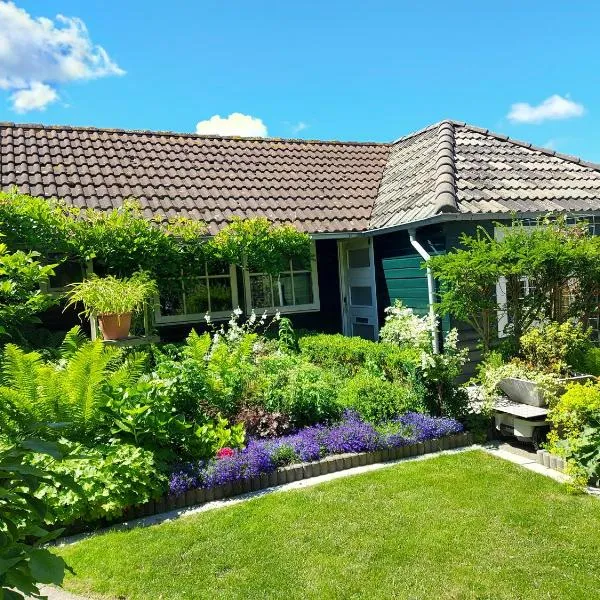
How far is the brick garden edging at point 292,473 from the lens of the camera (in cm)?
472

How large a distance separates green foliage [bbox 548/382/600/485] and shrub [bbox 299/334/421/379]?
1808mm

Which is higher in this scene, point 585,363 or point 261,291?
point 261,291

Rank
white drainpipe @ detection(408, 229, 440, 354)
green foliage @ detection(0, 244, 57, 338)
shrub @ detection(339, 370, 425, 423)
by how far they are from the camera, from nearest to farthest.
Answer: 1. green foliage @ detection(0, 244, 57, 338)
2. shrub @ detection(339, 370, 425, 423)
3. white drainpipe @ detection(408, 229, 440, 354)

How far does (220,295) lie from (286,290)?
1.45m

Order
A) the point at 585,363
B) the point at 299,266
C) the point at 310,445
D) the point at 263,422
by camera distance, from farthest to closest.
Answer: the point at 299,266 < the point at 585,363 < the point at 263,422 < the point at 310,445

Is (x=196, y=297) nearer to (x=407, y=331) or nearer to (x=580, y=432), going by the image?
(x=407, y=331)

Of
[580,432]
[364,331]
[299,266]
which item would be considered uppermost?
[299,266]

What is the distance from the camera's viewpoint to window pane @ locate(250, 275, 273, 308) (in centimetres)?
1079

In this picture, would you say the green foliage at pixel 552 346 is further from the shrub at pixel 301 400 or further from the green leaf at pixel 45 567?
the green leaf at pixel 45 567

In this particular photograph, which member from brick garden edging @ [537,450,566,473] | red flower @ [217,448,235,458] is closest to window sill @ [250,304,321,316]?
red flower @ [217,448,235,458]

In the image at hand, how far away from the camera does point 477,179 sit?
9672 millimetres

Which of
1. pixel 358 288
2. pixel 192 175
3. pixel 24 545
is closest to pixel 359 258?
pixel 358 288

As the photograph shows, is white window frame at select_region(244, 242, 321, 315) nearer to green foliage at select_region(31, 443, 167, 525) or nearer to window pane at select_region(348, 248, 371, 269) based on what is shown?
window pane at select_region(348, 248, 371, 269)

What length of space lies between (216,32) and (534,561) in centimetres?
983
